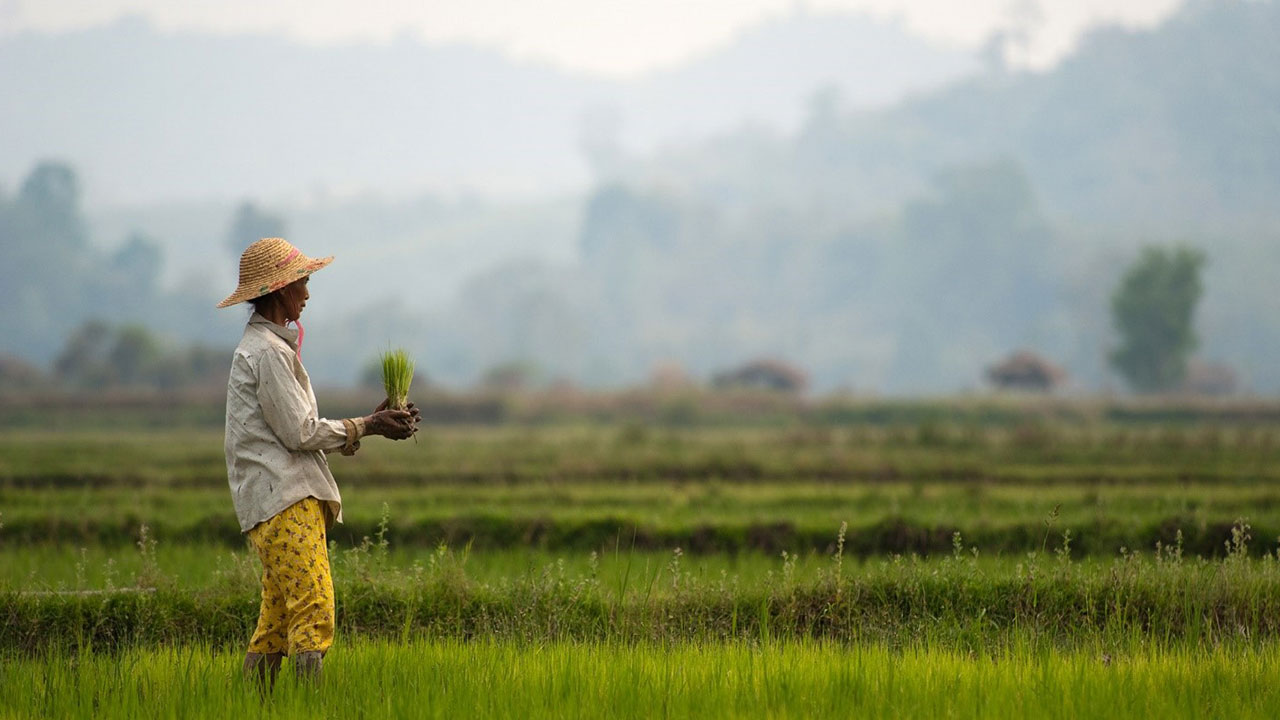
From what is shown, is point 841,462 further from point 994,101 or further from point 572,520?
point 994,101

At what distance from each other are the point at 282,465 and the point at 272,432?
0.55ft

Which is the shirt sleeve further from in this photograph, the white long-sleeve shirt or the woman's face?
the woman's face

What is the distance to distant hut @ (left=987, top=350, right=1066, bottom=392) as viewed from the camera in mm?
63219

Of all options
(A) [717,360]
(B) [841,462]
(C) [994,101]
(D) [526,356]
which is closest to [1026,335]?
(A) [717,360]

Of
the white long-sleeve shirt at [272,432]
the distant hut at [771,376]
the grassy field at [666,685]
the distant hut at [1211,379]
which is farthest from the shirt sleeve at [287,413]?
the distant hut at [1211,379]

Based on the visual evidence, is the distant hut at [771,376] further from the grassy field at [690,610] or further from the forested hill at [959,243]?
the forested hill at [959,243]

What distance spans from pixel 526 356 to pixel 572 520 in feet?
382

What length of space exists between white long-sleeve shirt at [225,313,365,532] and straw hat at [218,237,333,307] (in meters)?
0.18

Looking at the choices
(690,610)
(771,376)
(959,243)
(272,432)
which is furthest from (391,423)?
(959,243)

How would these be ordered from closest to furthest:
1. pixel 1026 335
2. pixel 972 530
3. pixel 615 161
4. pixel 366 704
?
pixel 366 704, pixel 972 530, pixel 1026 335, pixel 615 161

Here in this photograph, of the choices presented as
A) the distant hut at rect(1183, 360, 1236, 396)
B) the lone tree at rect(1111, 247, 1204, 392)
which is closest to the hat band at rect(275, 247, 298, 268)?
the lone tree at rect(1111, 247, 1204, 392)

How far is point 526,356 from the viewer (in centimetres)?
12962

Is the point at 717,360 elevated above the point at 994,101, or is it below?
below

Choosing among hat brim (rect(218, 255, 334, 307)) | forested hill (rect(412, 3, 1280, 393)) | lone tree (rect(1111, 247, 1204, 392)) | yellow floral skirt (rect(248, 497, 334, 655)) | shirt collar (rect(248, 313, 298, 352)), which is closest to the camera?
yellow floral skirt (rect(248, 497, 334, 655))
